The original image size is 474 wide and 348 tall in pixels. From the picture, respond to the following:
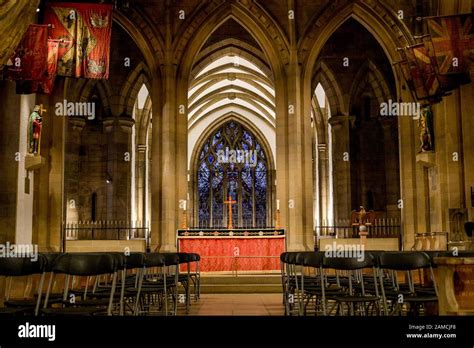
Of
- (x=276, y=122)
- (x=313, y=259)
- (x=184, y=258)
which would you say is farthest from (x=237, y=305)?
(x=276, y=122)

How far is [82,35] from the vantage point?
46.7 ft

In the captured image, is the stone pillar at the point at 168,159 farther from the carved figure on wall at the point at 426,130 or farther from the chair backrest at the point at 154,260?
the chair backrest at the point at 154,260

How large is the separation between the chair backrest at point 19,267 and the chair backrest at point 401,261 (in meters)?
3.45

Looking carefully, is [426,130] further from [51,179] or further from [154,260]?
[154,260]

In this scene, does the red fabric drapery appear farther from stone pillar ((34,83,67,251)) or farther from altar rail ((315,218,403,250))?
altar rail ((315,218,403,250))

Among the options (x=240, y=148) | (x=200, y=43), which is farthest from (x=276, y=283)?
(x=240, y=148)

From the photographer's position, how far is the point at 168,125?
18.7 m

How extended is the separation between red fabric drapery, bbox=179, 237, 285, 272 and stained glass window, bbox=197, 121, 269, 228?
1707 cm

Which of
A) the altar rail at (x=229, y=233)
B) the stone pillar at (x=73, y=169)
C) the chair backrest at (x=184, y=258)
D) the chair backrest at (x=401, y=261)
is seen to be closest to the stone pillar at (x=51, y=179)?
the altar rail at (x=229, y=233)

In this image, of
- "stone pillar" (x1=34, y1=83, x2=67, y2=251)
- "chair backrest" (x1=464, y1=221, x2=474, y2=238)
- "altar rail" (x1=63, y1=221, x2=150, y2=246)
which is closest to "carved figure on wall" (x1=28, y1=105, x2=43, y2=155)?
"stone pillar" (x1=34, y1=83, x2=67, y2=251)

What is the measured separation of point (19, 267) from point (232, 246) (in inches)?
425

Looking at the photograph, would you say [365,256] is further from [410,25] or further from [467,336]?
[410,25]

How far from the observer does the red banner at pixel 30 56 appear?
1216cm

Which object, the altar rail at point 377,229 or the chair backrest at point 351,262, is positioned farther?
the altar rail at point 377,229
